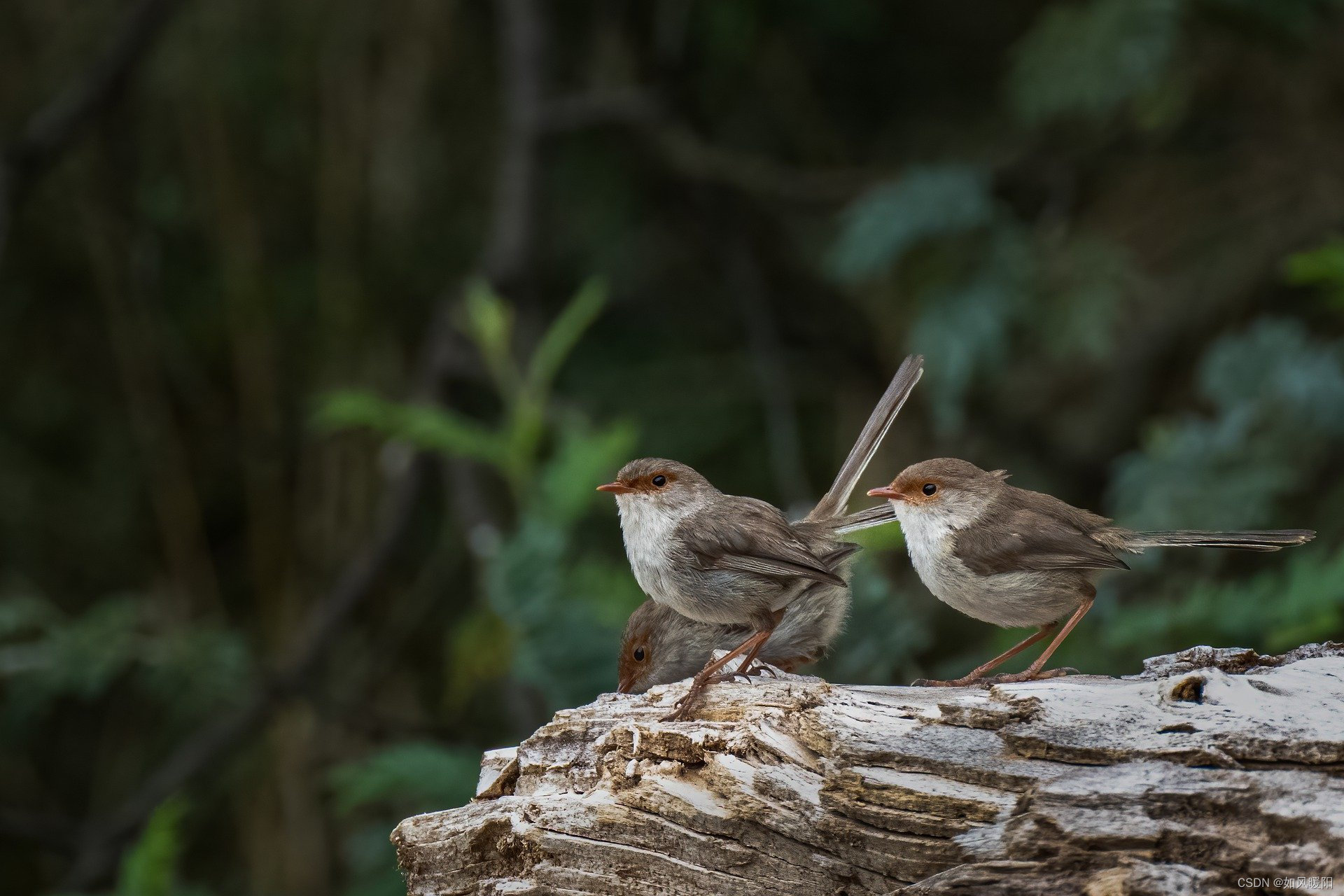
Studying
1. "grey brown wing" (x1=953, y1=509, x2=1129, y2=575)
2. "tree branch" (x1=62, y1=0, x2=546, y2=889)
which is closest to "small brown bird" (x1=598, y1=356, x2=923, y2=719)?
"grey brown wing" (x1=953, y1=509, x2=1129, y2=575)

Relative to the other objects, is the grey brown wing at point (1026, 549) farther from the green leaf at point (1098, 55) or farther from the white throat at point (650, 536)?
the green leaf at point (1098, 55)

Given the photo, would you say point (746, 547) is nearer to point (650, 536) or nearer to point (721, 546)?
point (721, 546)

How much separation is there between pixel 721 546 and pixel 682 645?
2.30 ft

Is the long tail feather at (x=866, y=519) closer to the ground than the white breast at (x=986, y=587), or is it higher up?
higher up

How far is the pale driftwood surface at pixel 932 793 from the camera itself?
81.0 inches

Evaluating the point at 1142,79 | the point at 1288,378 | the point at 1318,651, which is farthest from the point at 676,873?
the point at 1142,79

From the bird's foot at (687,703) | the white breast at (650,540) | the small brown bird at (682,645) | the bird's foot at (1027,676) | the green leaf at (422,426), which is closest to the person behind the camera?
the bird's foot at (1027,676)

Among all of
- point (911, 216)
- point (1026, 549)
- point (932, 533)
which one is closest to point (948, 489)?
point (932, 533)

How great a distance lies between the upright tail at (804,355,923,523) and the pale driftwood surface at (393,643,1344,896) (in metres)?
0.53

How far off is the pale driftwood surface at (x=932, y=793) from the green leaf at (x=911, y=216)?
2547 mm

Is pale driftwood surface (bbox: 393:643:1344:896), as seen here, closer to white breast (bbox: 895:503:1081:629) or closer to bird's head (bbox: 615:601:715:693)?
white breast (bbox: 895:503:1081:629)

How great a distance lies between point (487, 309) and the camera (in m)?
4.68

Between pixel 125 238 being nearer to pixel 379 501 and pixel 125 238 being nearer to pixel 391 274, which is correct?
pixel 391 274

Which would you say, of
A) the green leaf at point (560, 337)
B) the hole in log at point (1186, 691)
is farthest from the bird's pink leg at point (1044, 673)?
the green leaf at point (560, 337)
